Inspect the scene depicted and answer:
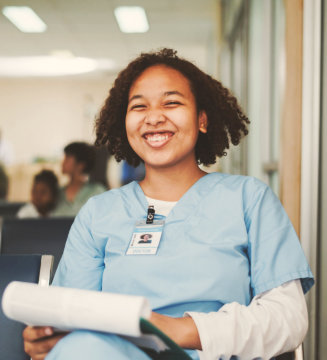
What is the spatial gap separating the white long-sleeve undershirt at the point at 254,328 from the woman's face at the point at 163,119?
43 cm

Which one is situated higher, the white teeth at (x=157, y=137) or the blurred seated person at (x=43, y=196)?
the white teeth at (x=157, y=137)

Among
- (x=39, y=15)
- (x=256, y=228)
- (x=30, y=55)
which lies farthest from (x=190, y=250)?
(x=30, y=55)

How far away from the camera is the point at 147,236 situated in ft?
3.41

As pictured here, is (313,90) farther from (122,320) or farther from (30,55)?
(30,55)

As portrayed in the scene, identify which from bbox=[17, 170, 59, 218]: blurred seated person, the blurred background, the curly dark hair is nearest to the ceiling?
the blurred background

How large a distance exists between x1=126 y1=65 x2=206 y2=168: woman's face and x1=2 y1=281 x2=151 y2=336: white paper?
53cm

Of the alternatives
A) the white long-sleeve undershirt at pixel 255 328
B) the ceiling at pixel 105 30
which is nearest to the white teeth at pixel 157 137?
the white long-sleeve undershirt at pixel 255 328

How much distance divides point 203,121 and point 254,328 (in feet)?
2.10

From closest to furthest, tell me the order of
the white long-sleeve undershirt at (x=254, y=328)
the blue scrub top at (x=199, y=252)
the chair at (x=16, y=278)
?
the white long-sleeve undershirt at (x=254, y=328), the blue scrub top at (x=199, y=252), the chair at (x=16, y=278)

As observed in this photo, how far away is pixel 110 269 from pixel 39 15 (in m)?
4.68

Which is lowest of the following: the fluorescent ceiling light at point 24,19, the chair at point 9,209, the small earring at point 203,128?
the chair at point 9,209

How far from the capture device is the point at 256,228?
3.29 ft

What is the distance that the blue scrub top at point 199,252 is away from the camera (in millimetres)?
960

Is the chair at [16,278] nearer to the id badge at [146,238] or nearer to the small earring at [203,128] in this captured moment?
the id badge at [146,238]
